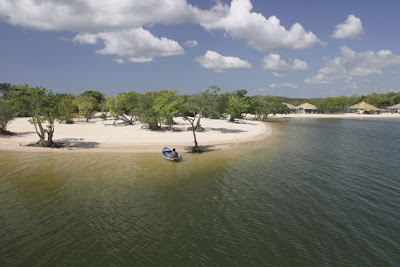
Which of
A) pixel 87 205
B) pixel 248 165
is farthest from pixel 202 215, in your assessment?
pixel 248 165

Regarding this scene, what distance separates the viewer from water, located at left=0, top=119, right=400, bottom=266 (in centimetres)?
1077

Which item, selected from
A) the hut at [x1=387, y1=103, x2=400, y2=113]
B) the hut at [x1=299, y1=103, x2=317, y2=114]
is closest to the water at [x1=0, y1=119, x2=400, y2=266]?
the hut at [x1=299, y1=103, x2=317, y2=114]

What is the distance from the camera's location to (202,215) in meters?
14.3

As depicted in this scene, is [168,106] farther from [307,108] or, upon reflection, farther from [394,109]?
[394,109]

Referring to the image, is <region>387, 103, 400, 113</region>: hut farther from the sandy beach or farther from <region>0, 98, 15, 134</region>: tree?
<region>0, 98, 15, 134</region>: tree

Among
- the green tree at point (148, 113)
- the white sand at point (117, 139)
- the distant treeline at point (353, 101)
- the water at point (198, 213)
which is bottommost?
the water at point (198, 213)

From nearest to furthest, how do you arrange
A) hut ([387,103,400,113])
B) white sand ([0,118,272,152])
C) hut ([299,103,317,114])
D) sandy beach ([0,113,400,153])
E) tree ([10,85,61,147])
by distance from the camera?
1. tree ([10,85,61,147])
2. sandy beach ([0,113,400,153])
3. white sand ([0,118,272,152])
4. hut ([387,103,400,113])
5. hut ([299,103,317,114])

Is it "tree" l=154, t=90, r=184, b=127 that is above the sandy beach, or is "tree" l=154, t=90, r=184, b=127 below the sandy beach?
above

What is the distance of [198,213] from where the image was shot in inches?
573

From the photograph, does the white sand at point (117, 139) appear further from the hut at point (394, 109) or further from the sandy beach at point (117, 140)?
the hut at point (394, 109)

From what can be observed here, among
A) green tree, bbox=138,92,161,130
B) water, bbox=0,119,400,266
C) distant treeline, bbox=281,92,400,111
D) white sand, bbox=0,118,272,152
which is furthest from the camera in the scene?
distant treeline, bbox=281,92,400,111

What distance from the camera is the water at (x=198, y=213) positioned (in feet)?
35.3

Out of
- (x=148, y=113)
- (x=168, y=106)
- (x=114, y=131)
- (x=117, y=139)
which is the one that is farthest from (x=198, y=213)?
(x=114, y=131)

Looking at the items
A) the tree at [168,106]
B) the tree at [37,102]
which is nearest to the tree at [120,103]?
the tree at [168,106]
